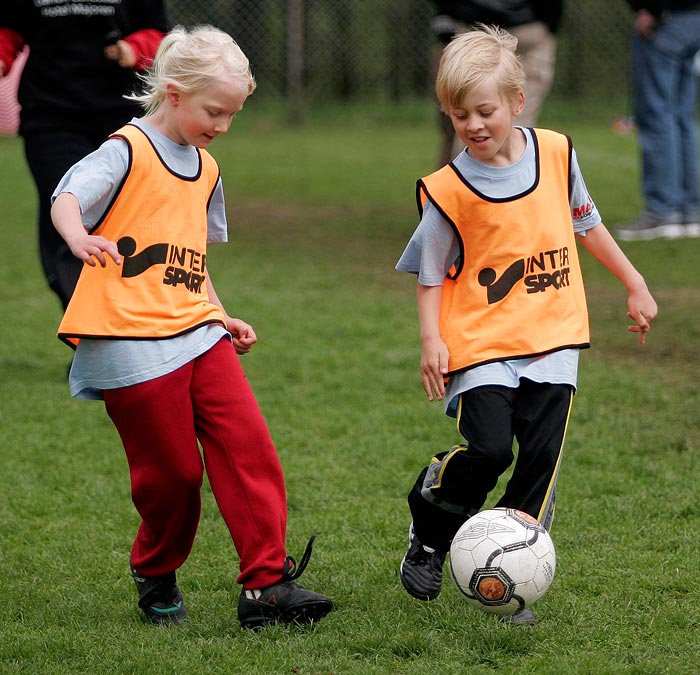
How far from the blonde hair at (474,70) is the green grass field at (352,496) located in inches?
57.7

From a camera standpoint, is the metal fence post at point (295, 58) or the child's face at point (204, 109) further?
the metal fence post at point (295, 58)

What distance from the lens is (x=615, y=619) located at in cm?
344

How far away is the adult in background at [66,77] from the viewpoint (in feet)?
17.6

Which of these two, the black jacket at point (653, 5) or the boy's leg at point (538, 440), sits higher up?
the boy's leg at point (538, 440)

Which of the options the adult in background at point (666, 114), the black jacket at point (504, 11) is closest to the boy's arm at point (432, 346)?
the black jacket at point (504, 11)

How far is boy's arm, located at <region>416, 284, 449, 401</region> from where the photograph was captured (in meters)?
3.44

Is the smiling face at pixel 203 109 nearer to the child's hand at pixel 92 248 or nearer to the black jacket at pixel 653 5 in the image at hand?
the child's hand at pixel 92 248

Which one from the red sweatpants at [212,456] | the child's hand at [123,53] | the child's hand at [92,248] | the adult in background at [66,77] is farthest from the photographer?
the adult in background at [66,77]

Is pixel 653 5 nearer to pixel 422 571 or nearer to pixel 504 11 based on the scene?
pixel 504 11

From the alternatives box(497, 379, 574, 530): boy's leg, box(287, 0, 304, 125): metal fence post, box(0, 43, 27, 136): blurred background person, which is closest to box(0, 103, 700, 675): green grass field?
box(497, 379, 574, 530): boy's leg

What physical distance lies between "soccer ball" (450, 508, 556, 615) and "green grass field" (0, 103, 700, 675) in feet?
0.32

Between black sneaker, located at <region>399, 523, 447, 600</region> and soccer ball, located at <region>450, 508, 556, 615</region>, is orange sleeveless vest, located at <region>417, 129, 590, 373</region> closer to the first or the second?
soccer ball, located at <region>450, 508, 556, 615</region>

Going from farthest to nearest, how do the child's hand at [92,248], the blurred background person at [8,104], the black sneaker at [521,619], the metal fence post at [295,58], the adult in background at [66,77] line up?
the metal fence post at [295,58], the blurred background person at [8,104], the adult in background at [66,77], the black sneaker at [521,619], the child's hand at [92,248]

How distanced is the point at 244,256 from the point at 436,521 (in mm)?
6000
